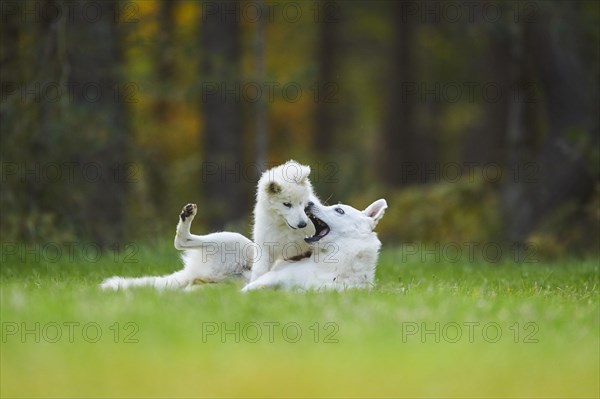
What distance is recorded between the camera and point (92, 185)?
17.8 m

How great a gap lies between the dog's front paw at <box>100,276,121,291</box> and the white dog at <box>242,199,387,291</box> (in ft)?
4.22

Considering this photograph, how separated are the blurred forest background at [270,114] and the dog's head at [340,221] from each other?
5966 mm

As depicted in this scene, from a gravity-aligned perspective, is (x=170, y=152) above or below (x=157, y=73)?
below

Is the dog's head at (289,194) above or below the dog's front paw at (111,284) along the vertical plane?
above

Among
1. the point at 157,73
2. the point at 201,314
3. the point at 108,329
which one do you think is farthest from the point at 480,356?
the point at 157,73

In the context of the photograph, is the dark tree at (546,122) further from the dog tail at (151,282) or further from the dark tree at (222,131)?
the dog tail at (151,282)

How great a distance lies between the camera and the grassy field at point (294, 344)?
6.21 metres

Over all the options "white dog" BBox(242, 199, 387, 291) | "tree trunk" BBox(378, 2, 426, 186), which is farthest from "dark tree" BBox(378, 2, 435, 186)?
"white dog" BBox(242, 199, 387, 291)

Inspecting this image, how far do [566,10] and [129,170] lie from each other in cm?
869

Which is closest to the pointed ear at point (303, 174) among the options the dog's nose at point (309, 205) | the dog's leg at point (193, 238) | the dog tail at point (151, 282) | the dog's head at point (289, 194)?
the dog's head at point (289, 194)

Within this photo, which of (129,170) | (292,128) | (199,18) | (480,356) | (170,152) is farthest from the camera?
(292,128)

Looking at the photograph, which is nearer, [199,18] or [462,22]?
[462,22]

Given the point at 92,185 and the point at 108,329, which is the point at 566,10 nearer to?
the point at 92,185

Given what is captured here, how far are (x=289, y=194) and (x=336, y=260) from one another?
3.37 ft
